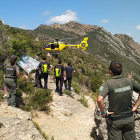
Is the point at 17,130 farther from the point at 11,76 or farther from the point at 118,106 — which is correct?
the point at 118,106

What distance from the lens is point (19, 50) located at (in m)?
7.09

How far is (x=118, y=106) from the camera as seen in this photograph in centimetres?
223

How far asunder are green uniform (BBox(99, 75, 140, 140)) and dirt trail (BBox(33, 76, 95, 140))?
214 cm

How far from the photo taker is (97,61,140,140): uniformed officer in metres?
2.20

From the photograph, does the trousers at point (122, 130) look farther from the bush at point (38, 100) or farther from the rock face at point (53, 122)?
the bush at point (38, 100)

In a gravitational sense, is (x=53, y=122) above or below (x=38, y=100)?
below

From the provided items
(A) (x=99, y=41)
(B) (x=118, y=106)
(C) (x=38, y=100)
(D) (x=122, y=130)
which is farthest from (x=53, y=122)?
(A) (x=99, y=41)

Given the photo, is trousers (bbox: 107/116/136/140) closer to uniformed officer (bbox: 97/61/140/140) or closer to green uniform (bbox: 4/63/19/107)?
uniformed officer (bbox: 97/61/140/140)

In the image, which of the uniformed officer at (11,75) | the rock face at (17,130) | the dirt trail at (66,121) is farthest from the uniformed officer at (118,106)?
the uniformed officer at (11,75)

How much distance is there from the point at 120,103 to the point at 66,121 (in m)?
3.22

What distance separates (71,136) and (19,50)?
5205 mm

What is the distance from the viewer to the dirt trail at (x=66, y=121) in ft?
13.5

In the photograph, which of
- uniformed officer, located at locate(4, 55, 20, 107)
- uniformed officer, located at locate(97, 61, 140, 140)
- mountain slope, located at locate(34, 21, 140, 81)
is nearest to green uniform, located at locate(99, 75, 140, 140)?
uniformed officer, located at locate(97, 61, 140, 140)

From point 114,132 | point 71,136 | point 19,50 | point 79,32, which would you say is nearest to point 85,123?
point 71,136
